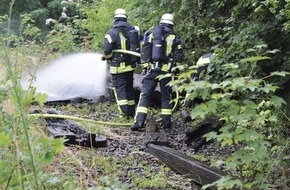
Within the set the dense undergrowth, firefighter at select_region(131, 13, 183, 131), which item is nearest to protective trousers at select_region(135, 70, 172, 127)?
firefighter at select_region(131, 13, 183, 131)

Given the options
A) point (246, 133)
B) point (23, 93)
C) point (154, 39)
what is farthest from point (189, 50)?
point (23, 93)

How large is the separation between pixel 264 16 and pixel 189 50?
4497 millimetres

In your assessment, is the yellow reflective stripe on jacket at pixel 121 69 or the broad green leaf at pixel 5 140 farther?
the yellow reflective stripe on jacket at pixel 121 69

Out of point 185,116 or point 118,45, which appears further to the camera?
point 118,45

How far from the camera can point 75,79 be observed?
1345 centimetres

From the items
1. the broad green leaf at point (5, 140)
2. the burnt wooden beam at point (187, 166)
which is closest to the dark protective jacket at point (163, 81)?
the burnt wooden beam at point (187, 166)

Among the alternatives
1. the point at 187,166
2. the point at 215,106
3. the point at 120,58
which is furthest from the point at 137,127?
the point at 215,106

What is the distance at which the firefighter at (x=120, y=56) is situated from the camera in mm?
9867

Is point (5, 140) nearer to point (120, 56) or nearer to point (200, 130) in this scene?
point (200, 130)

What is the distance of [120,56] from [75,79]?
3810 mm

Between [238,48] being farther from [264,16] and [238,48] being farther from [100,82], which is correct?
[100,82]

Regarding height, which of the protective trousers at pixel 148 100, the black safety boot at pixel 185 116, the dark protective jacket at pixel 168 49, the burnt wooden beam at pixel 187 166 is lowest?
the burnt wooden beam at pixel 187 166

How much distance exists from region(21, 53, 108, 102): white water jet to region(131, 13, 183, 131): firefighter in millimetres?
3148

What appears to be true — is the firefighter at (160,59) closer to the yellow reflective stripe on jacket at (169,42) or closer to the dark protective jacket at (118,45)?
the yellow reflective stripe on jacket at (169,42)
